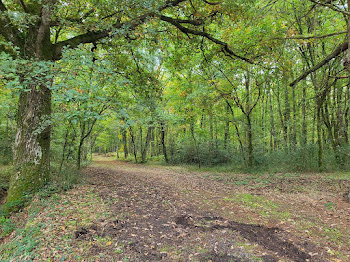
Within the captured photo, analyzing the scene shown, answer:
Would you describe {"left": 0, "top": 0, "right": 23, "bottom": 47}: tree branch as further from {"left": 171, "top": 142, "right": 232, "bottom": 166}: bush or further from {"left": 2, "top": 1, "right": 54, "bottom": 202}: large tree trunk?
{"left": 171, "top": 142, "right": 232, "bottom": 166}: bush

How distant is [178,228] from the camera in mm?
4125

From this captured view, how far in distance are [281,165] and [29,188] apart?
44.1ft

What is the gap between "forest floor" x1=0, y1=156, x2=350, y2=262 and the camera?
325 centimetres

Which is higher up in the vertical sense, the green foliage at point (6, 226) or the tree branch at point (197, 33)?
the tree branch at point (197, 33)

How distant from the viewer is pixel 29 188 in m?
5.58

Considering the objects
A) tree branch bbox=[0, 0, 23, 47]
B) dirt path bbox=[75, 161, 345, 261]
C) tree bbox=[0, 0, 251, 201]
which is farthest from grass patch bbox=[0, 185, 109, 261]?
tree branch bbox=[0, 0, 23, 47]

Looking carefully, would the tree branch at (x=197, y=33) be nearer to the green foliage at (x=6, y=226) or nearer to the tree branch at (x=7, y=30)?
the tree branch at (x=7, y=30)

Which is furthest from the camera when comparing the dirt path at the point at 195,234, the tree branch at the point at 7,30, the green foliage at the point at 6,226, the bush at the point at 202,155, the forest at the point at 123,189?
the bush at the point at 202,155

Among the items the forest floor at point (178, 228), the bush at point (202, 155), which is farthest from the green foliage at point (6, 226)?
the bush at point (202, 155)

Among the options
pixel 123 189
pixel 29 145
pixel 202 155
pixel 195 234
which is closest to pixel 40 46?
pixel 29 145

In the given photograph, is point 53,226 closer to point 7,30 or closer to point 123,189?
point 123,189

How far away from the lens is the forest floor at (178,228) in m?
3.25

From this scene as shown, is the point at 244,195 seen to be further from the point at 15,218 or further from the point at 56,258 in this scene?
the point at 15,218

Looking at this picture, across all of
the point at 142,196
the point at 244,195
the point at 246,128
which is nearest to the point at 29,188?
the point at 142,196
